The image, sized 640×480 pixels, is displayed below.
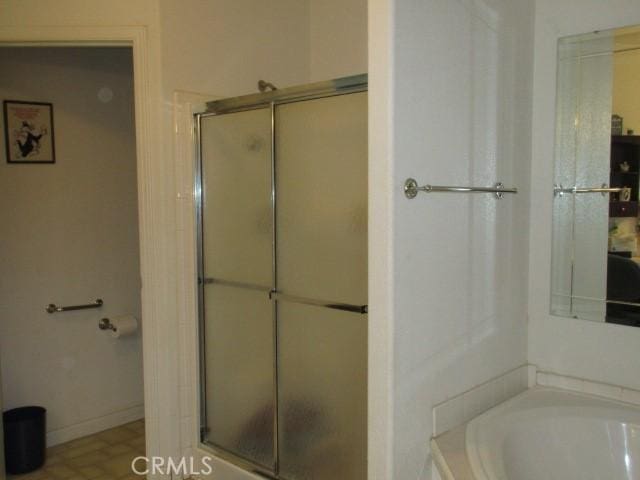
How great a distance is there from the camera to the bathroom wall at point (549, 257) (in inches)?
70.1

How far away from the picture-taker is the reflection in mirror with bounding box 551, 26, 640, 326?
5.78 ft

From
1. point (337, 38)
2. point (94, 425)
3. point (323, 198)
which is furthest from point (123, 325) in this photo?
point (337, 38)

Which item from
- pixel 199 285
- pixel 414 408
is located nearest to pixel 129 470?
pixel 199 285

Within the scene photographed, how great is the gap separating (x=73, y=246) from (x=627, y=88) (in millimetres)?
2736

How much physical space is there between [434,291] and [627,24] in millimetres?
1065

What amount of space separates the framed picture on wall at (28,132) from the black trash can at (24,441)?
4.29ft

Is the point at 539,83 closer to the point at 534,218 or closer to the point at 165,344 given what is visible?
the point at 534,218

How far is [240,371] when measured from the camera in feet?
8.05

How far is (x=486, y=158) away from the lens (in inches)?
67.1

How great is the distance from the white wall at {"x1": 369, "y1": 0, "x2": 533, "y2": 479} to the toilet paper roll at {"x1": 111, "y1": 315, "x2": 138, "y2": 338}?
6.78 ft

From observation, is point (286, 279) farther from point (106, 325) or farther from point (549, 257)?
point (106, 325)

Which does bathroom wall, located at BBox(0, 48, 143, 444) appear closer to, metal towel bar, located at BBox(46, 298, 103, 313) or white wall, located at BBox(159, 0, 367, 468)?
metal towel bar, located at BBox(46, 298, 103, 313)

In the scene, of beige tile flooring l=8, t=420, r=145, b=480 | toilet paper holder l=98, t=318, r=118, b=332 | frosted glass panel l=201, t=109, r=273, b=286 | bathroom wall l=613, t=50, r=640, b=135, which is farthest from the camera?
toilet paper holder l=98, t=318, r=118, b=332
